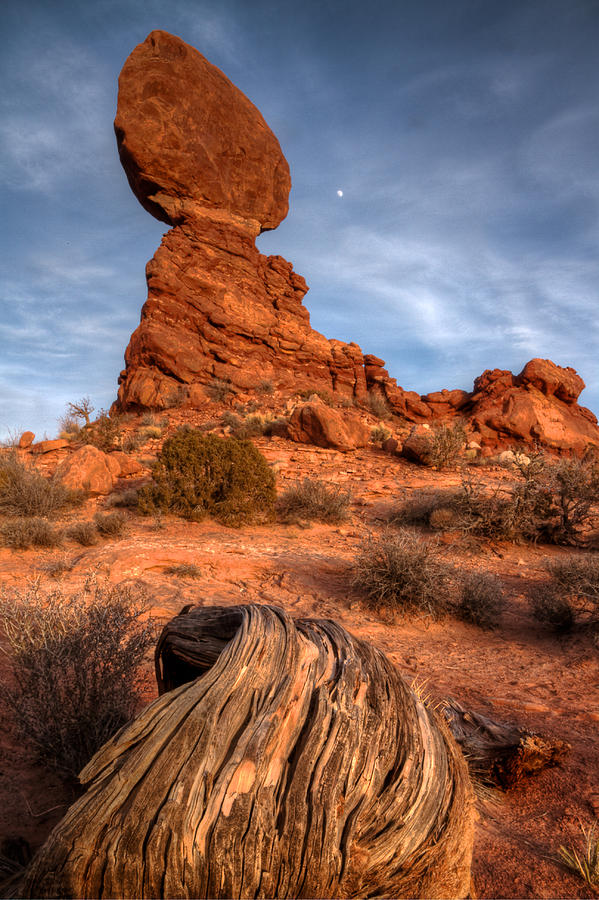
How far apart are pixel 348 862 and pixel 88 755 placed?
1716 mm

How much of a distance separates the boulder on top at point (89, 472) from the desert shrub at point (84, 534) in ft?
8.10

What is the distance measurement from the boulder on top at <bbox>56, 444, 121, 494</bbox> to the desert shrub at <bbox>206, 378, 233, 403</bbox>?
926cm

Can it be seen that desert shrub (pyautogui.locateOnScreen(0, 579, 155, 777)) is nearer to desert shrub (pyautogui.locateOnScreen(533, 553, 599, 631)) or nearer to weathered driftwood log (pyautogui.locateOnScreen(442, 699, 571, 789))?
weathered driftwood log (pyautogui.locateOnScreen(442, 699, 571, 789))

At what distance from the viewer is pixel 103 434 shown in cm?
1545

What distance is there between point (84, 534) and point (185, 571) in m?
2.53

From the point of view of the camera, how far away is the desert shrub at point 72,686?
2.42 m

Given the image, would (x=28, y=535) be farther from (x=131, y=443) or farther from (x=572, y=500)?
(x=572, y=500)

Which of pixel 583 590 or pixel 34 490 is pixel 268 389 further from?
pixel 583 590

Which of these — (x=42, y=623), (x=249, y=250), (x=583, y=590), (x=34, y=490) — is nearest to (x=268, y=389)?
(x=249, y=250)

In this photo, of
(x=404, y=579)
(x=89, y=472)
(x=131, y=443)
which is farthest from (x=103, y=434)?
(x=404, y=579)

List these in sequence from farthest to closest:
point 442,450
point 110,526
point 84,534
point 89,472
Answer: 1. point 442,450
2. point 89,472
3. point 110,526
4. point 84,534

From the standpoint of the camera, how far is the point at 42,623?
271 cm

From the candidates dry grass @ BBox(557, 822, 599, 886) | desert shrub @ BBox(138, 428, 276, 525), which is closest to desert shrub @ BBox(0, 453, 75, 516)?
desert shrub @ BBox(138, 428, 276, 525)

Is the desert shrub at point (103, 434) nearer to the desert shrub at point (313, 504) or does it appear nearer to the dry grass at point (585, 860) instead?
the desert shrub at point (313, 504)
